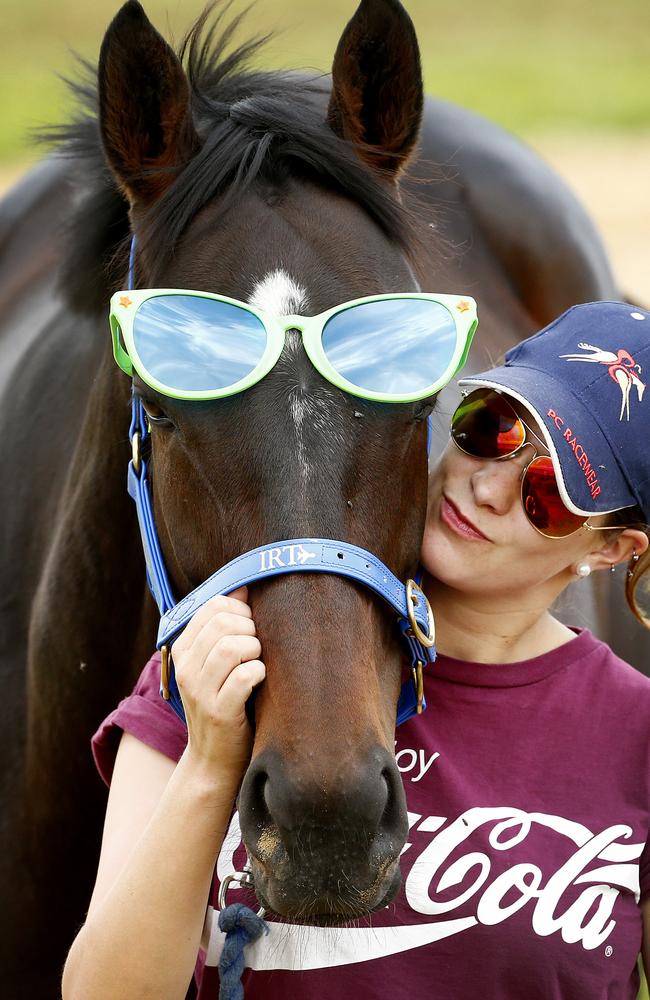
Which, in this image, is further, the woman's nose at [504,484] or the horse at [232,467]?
the woman's nose at [504,484]

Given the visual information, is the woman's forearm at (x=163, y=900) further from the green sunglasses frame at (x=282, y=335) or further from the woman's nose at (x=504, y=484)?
the woman's nose at (x=504, y=484)

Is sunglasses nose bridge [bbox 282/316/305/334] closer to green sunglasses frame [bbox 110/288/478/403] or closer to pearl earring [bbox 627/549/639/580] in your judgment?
green sunglasses frame [bbox 110/288/478/403]

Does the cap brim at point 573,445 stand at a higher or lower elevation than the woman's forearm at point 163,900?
higher

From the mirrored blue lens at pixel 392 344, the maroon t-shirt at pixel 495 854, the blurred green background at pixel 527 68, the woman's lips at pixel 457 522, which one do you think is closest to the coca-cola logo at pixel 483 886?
the maroon t-shirt at pixel 495 854

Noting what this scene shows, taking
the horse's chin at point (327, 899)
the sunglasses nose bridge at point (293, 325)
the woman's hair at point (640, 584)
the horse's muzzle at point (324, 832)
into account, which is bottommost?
the horse's chin at point (327, 899)

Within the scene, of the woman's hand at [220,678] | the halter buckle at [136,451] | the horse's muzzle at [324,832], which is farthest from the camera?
the halter buckle at [136,451]

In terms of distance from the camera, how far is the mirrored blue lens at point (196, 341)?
1773 millimetres

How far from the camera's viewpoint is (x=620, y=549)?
217 centimetres

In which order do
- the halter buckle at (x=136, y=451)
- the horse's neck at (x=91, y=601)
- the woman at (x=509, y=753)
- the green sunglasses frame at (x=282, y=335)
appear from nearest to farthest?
the green sunglasses frame at (x=282, y=335)
the woman at (x=509, y=753)
the halter buckle at (x=136, y=451)
the horse's neck at (x=91, y=601)

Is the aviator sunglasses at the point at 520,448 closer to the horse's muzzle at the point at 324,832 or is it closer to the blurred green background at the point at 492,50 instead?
the horse's muzzle at the point at 324,832

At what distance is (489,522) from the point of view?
2.01 m

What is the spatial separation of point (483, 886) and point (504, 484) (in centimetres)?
64

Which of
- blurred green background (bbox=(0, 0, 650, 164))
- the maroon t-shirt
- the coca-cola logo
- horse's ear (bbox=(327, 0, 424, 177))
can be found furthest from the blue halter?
blurred green background (bbox=(0, 0, 650, 164))

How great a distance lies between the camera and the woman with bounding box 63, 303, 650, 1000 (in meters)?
1.87
